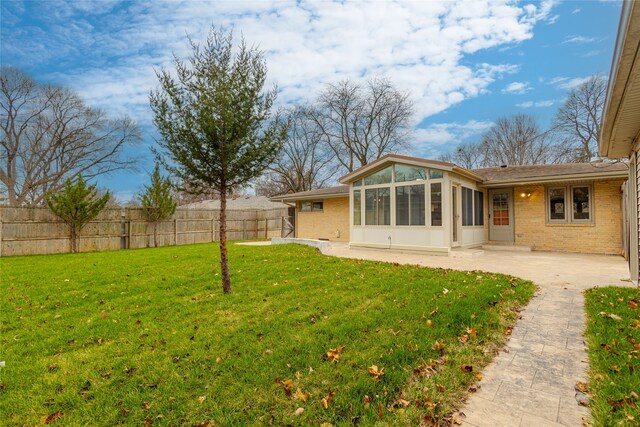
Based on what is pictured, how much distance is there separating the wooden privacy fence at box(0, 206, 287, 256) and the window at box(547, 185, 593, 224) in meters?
14.3

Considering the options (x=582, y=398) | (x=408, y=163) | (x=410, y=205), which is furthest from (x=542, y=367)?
(x=408, y=163)

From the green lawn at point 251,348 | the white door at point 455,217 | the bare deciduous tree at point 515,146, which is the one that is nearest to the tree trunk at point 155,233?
the green lawn at point 251,348

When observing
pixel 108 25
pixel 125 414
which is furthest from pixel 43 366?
pixel 108 25

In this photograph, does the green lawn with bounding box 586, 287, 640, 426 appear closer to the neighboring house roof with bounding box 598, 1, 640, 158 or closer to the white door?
the neighboring house roof with bounding box 598, 1, 640, 158

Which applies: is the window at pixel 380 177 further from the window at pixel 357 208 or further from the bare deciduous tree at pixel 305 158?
the bare deciduous tree at pixel 305 158

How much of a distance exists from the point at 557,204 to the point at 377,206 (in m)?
6.38

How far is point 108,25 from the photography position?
11.1 meters

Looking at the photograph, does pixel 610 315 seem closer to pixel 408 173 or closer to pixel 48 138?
pixel 408 173

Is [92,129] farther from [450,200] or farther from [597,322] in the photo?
[597,322]

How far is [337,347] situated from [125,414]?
1958mm

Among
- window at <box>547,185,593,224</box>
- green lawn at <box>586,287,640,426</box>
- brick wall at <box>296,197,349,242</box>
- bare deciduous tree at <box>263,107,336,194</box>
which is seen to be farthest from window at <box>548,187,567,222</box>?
bare deciduous tree at <box>263,107,336,194</box>

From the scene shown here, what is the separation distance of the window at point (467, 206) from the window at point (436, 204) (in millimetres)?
1315

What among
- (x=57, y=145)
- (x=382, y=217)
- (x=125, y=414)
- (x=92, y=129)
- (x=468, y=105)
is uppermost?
(x=468, y=105)

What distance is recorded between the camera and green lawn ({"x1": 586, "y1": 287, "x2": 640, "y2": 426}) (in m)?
2.21
